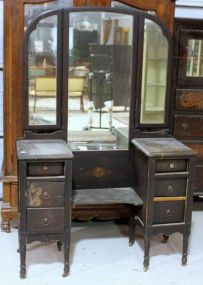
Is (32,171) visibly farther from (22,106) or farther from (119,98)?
(119,98)

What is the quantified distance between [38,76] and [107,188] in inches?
37.9

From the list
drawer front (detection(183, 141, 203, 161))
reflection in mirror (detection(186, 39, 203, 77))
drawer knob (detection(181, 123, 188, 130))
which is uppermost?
reflection in mirror (detection(186, 39, 203, 77))

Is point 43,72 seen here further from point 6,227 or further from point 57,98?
point 6,227

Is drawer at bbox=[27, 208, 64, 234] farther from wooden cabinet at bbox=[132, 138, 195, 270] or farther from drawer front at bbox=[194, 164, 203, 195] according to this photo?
drawer front at bbox=[194, 164, 203, 195]

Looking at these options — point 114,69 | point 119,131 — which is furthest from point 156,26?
point 119,131

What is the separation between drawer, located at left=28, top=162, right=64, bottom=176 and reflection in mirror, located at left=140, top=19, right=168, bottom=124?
0.81m

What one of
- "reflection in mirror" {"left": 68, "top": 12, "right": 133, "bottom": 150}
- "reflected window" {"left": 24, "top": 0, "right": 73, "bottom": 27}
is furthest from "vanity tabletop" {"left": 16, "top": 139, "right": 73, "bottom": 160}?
"reflected window" {"left": 24, "top": 0, "right": 73, "bottom": 27}

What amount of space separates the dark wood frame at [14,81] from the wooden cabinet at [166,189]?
0.61 m

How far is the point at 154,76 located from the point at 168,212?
39.9 inches

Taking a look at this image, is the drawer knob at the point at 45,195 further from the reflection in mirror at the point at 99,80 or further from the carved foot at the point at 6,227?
the carved foot at the point at 6,227

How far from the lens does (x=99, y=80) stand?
3.41 meters

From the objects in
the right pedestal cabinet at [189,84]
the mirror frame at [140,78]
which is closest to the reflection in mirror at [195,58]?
the right pedestal cabinet at [189,84]

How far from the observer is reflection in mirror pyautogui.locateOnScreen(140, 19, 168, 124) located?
3.39 metres

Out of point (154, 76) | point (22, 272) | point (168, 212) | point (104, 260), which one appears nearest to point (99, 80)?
point (154, 76)
